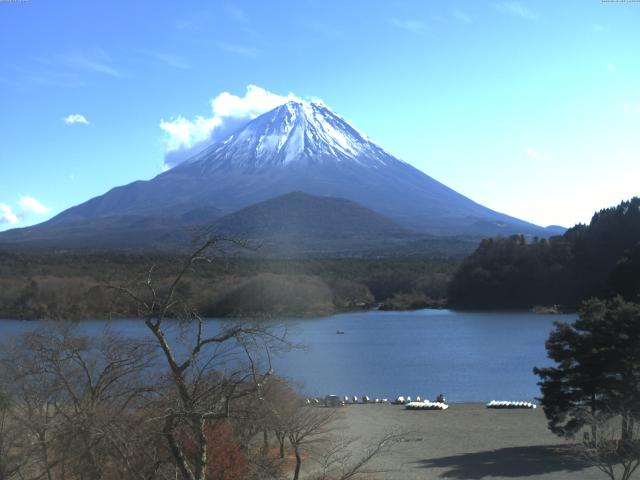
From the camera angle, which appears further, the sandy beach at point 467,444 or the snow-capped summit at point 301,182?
the snow-capped summit at point 301,182

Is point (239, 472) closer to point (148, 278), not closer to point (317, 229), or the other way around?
point (148, 278)

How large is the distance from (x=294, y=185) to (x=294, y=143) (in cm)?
1222

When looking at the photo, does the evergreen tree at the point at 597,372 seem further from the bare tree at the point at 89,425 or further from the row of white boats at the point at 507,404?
the bare tree at the point at 89,425

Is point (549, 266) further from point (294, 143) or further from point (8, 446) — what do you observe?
point (294, 143)

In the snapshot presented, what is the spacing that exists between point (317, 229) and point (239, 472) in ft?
216

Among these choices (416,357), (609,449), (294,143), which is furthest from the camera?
(294,143)

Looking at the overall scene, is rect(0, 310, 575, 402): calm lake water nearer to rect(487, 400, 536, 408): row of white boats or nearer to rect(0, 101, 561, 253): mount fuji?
rect(487, 400, 536, 408): row of white boats

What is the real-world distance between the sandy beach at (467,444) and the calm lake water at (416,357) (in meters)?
1.60

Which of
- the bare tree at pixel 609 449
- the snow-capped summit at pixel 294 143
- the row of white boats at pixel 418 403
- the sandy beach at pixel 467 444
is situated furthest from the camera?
the snow-capped summit at pixel 294 143

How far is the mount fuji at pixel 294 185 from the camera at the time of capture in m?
77.6

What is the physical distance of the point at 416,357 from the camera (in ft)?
74.7

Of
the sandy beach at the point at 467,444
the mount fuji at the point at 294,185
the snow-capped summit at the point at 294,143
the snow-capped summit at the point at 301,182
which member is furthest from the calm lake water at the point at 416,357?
the snow-capped summit at the point at 294,143

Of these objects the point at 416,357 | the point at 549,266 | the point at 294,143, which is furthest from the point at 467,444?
the point at 294,143

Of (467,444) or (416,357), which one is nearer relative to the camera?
(467,444)
